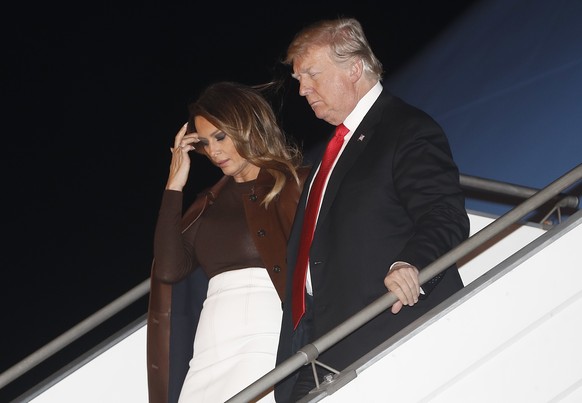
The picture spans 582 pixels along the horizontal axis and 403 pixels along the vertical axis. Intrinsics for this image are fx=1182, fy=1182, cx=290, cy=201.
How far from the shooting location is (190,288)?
4.09 m

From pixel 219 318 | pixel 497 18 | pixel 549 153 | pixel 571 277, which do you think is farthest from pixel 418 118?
pixel 497 18

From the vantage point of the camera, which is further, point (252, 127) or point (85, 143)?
point (85, 143)

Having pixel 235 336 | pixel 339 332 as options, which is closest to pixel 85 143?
pixel 235 336

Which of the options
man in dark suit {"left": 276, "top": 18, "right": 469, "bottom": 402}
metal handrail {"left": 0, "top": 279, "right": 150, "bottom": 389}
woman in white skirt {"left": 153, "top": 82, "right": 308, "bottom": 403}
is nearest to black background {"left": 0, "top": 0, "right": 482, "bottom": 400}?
metal handrail {"left": 0, "top": 279, "right": 150, "bottom": 389}

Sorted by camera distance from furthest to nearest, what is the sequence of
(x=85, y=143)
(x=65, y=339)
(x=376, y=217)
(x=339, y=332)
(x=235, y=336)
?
1. (x=85, y=143)
2. (x=65, y=339)
3. (x=235, y=336)
4. (x=376, y=217)
5. (x=339, y=332)

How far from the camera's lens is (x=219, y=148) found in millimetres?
3973

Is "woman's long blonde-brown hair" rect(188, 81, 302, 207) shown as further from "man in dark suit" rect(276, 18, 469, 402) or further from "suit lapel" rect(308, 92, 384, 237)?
"suit lapel" rect(308, 92, 384, 237)

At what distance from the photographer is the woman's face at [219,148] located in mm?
3975

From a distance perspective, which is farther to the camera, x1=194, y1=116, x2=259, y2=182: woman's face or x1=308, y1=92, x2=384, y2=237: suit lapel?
x1=194, y1=116, x2=259, y2=182: woman's face

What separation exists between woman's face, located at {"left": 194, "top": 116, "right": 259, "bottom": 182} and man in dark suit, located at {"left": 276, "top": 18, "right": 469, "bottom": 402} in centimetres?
44

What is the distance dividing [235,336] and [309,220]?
0.49 meters

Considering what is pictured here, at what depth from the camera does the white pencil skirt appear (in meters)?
3.72

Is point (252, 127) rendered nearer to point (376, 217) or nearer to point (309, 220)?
point (309, 220)

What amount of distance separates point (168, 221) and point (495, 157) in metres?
4.29
